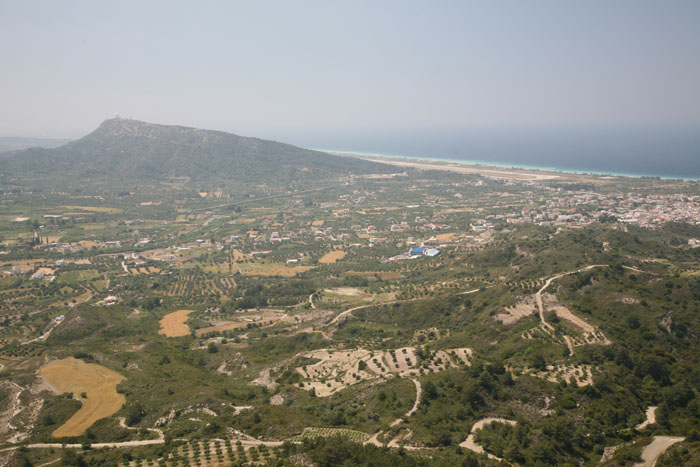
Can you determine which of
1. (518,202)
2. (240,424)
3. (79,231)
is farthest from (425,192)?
(240,424)

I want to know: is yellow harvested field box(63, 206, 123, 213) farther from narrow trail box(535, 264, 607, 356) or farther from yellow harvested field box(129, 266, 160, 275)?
narrow trail box(535, 264, 607, 356)

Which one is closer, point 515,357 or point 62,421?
point 62,421

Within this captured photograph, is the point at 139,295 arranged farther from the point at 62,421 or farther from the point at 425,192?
the point at 425,192

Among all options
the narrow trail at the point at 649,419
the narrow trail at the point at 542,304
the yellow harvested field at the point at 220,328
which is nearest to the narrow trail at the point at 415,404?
the narrow trail at the point at 542,304

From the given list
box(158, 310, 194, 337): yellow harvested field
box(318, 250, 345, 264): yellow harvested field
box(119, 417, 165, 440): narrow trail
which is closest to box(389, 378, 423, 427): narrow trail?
box(119, 417, 165, 440): narrow trail

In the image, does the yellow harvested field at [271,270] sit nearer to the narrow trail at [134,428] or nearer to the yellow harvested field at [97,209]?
the narrow trail at [134,428]

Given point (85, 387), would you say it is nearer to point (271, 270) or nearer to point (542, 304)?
point (542, 304)
